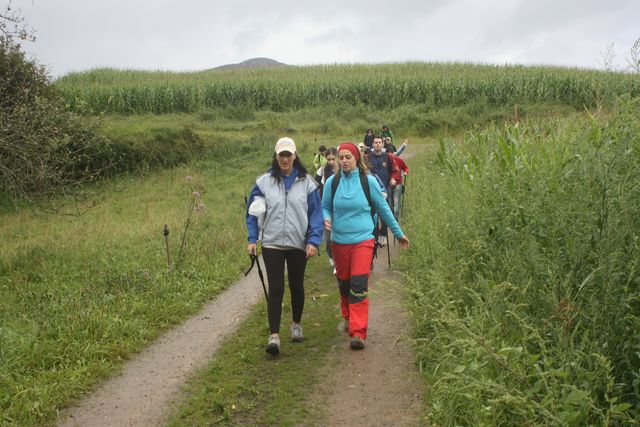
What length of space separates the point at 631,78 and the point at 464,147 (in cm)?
969

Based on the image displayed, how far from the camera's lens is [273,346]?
6.15m

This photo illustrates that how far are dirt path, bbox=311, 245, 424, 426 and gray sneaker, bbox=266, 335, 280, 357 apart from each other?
0.57 metres

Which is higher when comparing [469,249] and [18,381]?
[469,249]

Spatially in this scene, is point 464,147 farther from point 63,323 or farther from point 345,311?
point 63,323

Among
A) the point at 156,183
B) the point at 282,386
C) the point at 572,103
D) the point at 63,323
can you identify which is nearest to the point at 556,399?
the point at 282,386

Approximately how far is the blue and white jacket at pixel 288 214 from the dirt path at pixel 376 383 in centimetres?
94

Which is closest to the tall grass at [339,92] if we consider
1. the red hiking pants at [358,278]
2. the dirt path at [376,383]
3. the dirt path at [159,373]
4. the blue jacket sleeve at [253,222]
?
the dirt path at [159,373]

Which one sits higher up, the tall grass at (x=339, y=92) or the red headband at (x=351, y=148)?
the tall grass at (x=339, y=92)

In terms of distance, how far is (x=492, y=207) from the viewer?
6.14 m

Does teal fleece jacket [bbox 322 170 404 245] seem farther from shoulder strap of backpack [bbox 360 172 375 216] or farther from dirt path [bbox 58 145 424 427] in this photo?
dirt path [bbox 58 145 424 427]

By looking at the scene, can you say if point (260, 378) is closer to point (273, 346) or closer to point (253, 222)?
point (273, 346)

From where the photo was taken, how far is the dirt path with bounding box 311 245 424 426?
15.8ft

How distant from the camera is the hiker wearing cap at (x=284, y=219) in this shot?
6020 millimetres

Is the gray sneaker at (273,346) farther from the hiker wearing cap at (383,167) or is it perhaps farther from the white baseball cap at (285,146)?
the hiker wearing cap at (383,167)
